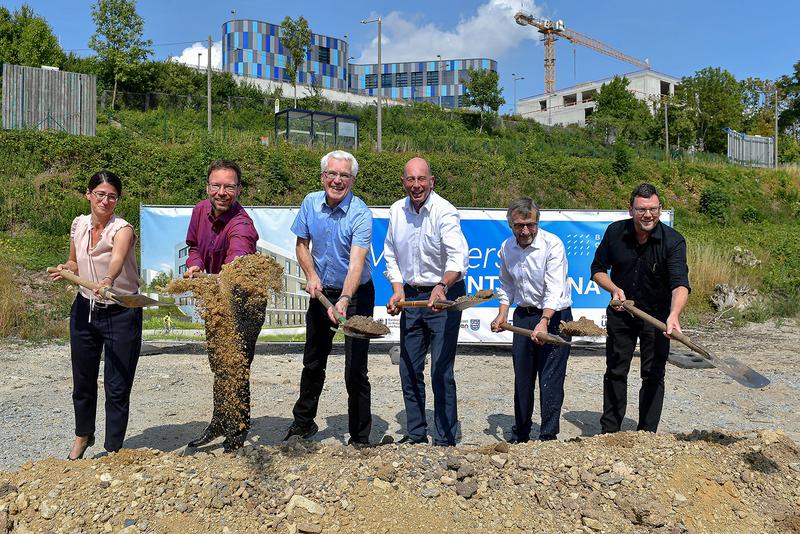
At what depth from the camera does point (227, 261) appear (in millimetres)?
4027

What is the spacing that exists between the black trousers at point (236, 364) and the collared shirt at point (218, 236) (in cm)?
36

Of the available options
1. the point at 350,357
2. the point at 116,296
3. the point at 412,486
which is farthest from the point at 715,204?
the point at 116,296

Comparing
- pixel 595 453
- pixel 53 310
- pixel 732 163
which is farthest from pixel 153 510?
pixel 732 163

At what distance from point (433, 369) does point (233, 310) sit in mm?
1476

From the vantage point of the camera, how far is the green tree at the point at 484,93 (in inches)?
1521

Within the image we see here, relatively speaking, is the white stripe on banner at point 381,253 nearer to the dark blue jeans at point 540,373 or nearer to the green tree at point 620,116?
the dark blue jeans at point 540,373

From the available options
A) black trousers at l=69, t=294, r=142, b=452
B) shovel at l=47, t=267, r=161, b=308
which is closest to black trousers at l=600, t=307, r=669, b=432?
shovel at l=47, t=267, r=161, b=308

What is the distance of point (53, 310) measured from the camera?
10.2m

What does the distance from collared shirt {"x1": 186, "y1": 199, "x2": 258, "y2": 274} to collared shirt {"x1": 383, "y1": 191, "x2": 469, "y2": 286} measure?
3.38 ft

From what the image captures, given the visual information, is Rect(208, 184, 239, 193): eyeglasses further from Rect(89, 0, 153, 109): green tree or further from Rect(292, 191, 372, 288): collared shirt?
Rect(89, 0, 153, 109): green tree

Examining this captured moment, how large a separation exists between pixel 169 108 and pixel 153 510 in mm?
29566

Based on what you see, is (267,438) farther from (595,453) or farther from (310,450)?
(595,453)

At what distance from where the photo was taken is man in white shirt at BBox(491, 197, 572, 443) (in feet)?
15.4

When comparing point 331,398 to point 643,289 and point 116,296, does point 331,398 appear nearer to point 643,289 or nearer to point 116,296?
point 116,296
